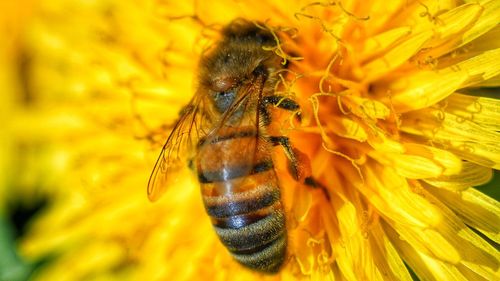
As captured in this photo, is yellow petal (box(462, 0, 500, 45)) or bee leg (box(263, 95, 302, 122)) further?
bee leg (box(263, 95, 302, 122))

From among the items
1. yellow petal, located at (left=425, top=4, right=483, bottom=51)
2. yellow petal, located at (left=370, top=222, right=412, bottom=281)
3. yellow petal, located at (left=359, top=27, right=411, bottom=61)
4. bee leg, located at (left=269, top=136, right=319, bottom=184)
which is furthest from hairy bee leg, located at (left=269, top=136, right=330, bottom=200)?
yellow petal, located at (left=425, top=4, right=483, bottom=51)

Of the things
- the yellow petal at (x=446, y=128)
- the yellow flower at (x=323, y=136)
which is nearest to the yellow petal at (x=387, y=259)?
the yellow flower at (x=323, y=136)

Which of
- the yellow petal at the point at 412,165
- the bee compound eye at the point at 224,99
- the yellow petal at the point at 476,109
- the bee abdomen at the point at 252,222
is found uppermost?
the yellow petal at the point at 476,109

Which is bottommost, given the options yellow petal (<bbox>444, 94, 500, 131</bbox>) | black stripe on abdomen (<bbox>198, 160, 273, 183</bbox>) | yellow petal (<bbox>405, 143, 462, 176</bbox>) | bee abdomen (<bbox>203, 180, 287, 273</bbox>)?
bee abdomen (<bbox>203, 180, 287, 273</bbox>)

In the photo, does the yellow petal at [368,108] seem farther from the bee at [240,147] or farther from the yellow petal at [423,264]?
the yellow petal at [423,264]

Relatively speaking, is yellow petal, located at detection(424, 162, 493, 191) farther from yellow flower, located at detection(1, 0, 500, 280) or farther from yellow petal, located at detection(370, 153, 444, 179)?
yellow petal, located at detection(370, 153, 444, 179)

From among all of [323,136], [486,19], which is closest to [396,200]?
[323,136]
